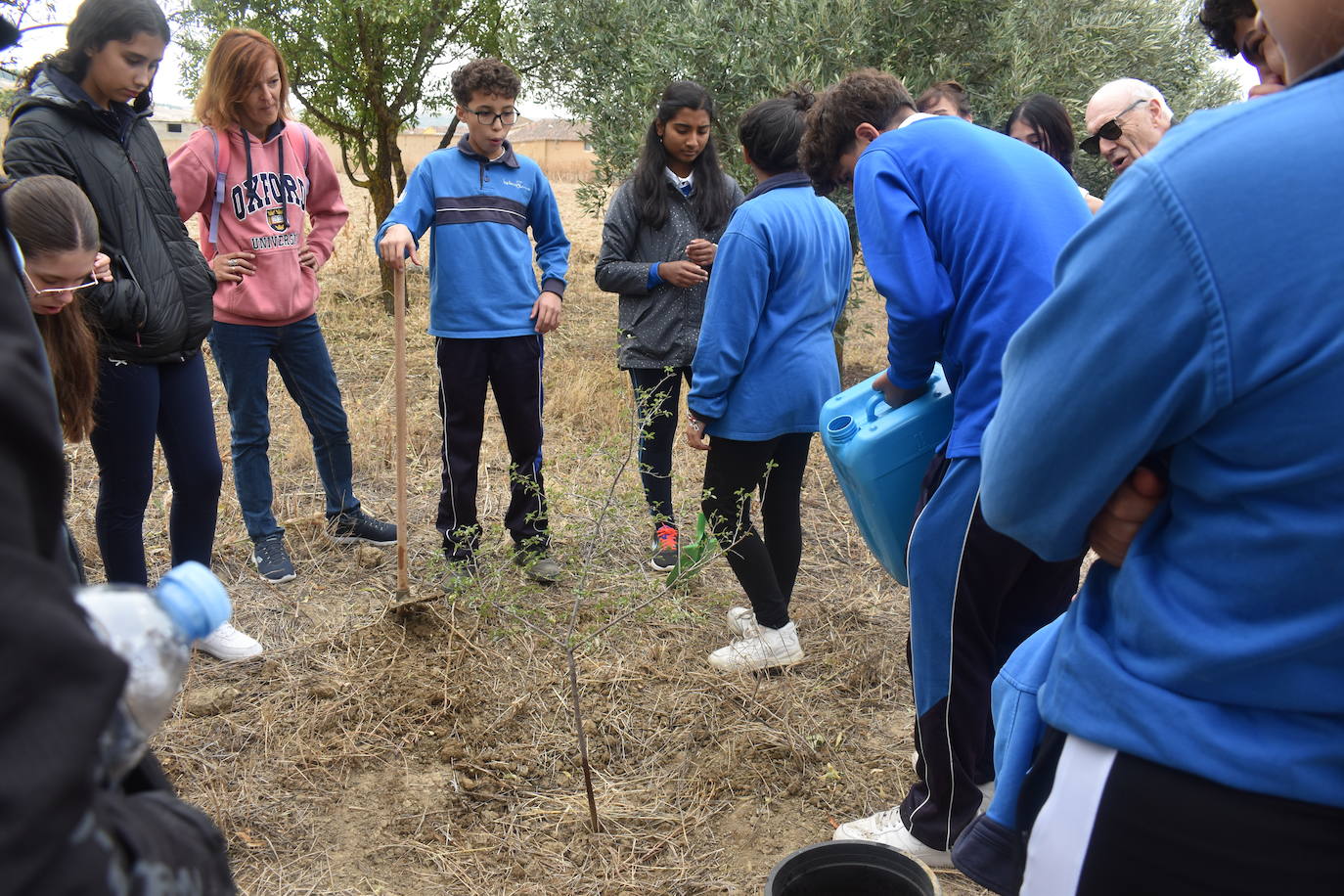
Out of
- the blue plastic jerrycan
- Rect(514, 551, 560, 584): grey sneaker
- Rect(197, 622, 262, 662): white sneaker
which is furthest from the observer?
Rect(514, 551, 560, 584): grey sneaker

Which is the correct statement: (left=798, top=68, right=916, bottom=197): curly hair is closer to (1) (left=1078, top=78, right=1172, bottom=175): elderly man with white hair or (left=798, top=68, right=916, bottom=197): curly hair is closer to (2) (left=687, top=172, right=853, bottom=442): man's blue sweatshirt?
(2) (left=687, top=172, right=853, bottom=442): man's blue sweatshirt

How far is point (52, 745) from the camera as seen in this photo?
0.76m

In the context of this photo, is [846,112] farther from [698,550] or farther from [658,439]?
[658,439]

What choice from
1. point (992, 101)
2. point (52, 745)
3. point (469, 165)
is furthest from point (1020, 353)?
point (992, 101)

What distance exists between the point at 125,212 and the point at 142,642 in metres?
2.95

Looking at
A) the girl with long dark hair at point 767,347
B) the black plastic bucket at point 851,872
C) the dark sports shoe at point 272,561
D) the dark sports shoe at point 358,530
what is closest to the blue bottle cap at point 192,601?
the black plastic bucket at point 851,872

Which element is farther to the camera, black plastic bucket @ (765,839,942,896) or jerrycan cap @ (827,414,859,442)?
jerrycan cap @ (827,414,859,442)

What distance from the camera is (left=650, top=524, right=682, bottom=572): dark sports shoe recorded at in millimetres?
4586

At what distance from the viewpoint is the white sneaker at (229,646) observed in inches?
149

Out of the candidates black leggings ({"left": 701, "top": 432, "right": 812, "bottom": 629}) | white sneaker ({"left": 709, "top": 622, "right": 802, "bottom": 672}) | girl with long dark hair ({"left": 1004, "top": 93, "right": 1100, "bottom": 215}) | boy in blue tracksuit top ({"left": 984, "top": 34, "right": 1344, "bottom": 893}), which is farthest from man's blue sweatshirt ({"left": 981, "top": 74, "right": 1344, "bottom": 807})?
girl with long dark hair ({"left": 1004, "top": 93, "right": 1100, "bottom": 215})

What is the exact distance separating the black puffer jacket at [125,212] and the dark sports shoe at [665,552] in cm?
204

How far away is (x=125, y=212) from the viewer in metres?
3.38

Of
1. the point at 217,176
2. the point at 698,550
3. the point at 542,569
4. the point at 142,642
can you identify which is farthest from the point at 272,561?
the point at 142,642

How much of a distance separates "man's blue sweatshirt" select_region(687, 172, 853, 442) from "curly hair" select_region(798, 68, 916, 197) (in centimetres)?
50
